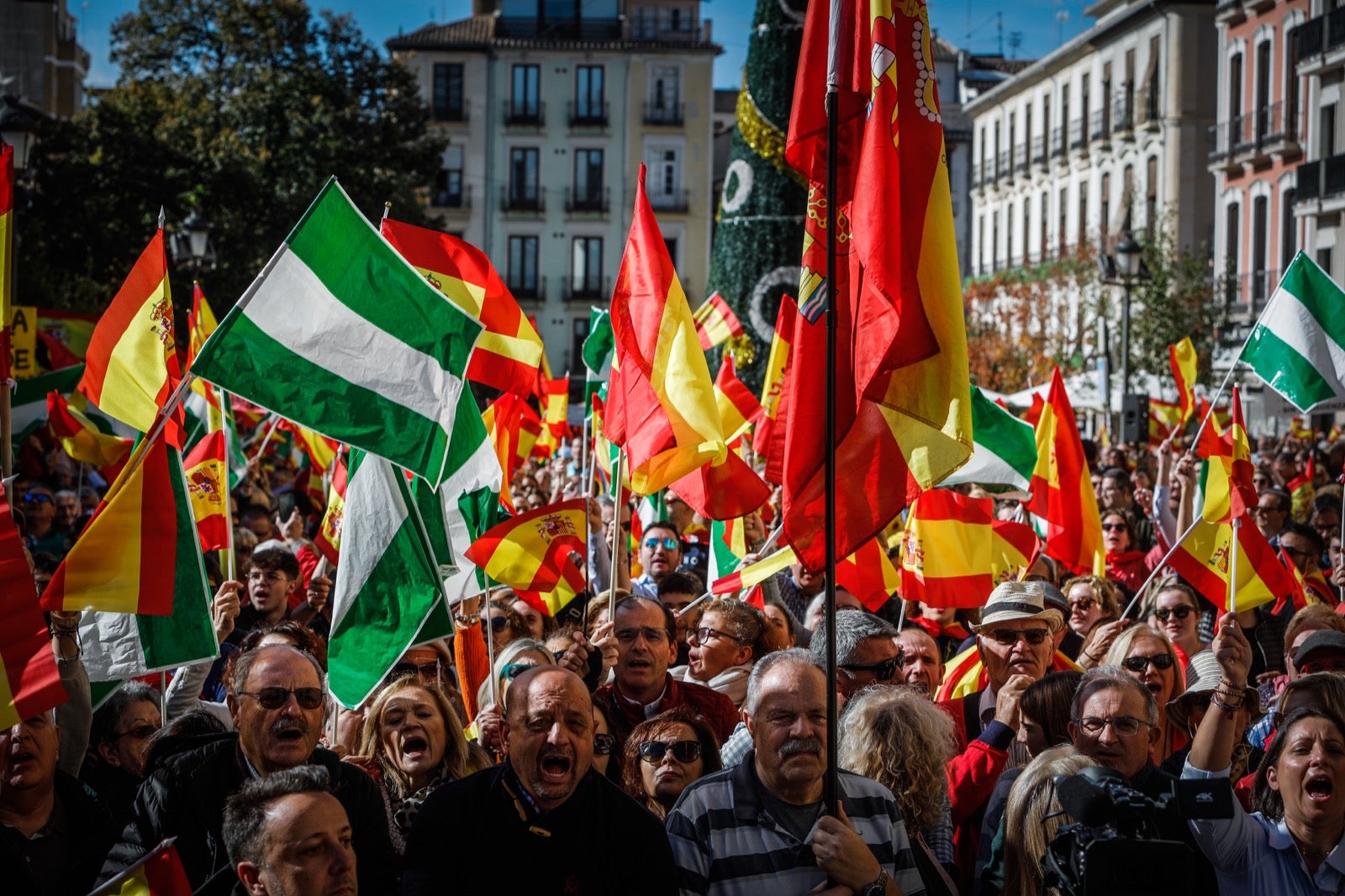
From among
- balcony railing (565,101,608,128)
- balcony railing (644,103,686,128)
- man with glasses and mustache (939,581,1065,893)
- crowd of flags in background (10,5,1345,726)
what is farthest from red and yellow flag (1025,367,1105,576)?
balcony railing (565,101,608,128)

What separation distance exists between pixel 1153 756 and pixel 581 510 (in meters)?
3.26

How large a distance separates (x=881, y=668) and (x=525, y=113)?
2227 inches

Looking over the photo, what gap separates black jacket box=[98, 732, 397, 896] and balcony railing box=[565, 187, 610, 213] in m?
56.6

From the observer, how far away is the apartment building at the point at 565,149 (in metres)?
60.2

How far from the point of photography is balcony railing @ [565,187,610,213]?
198ft

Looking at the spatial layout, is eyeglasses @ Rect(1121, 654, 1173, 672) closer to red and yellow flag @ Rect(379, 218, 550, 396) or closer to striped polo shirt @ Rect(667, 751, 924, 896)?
striped polo shirt @ Rect(667, 751, 924, 896)

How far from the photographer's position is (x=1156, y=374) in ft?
112

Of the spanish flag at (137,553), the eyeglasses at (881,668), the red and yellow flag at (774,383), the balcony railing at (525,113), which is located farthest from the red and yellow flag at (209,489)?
the balcony railing at (525,113)

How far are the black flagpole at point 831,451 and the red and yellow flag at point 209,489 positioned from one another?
15.2ft

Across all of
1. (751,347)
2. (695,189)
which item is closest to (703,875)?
(751,347)

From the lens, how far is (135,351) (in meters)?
7.89

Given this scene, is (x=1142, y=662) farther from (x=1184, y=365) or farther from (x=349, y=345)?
(x=1184, y=365)

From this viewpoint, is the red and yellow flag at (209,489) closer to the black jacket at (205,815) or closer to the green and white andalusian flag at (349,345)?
the green and white andalusian flag at (349,345)

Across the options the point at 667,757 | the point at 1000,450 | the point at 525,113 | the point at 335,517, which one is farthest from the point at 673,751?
the point at 525,113
